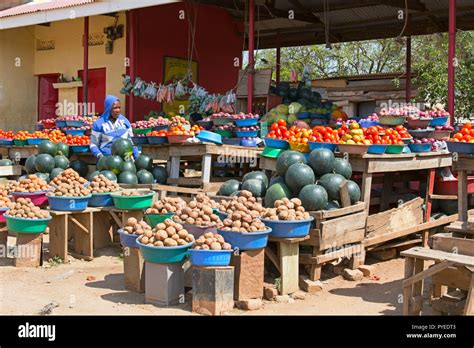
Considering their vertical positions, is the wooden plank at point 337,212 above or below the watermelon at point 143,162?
below

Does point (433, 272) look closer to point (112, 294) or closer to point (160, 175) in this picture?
point (112, 294)

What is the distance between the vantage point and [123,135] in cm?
1060

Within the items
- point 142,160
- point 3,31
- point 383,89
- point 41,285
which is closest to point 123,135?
point 142,160

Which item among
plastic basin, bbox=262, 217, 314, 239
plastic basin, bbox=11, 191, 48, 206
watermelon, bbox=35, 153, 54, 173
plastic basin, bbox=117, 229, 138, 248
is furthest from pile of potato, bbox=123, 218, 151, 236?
watermelon, bbox=35, 153, 54, 173

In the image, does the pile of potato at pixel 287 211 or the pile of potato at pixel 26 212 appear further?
the pile of potato at pixel 26 212

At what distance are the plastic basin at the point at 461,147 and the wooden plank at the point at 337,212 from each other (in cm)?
135

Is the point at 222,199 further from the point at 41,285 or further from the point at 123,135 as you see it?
the point at 123,135

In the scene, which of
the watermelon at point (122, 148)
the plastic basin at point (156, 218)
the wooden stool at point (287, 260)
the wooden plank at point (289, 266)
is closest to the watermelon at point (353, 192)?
the wooden stool at point (287, 260)

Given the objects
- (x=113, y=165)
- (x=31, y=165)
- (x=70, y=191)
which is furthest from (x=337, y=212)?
(x=31, y=165)

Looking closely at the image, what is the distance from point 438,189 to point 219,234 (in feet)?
14.6

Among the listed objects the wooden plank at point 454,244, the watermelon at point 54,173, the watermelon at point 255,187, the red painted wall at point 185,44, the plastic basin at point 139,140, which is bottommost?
the wooden plank at point 454,244

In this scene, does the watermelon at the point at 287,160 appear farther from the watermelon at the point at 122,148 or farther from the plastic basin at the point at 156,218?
the watermelon at the point at 122,148

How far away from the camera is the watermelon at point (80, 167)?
1085 cm

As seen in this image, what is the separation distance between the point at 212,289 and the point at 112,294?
4.21 feet
